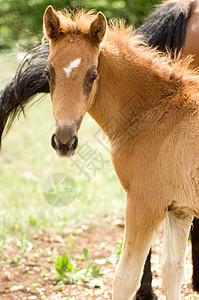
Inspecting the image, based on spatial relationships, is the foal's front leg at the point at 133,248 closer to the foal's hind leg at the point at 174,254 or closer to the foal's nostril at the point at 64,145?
the foal's hind leg at the point at 174,254

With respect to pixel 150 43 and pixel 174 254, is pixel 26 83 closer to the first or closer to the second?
pixel 150 43

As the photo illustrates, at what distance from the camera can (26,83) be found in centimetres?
416

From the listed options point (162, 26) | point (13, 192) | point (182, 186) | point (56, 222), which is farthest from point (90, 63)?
point (13, 192)

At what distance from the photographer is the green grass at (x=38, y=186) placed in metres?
6.16

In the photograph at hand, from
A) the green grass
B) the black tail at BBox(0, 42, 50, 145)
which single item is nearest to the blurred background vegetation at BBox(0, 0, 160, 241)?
the green grass

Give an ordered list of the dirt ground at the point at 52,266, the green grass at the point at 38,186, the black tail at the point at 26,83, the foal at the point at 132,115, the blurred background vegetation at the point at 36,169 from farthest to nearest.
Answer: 1. the green grass at the point at 38,186
2. the blurred background vegetation at the point at 36,169
3. the dirt ground at the point at 52,266
4. the black tail at the point at 26,83
5. the foal at the point at 132,115

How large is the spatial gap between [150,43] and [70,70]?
1409 millimetres

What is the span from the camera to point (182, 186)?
317 cm

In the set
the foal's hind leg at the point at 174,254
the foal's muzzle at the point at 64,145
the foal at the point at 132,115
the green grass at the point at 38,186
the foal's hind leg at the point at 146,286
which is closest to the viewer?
the foal's muzzle at the point at 64,145

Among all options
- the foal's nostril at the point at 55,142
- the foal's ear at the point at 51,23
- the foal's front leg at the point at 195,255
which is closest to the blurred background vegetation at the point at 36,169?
the foal's ear at the point at 51,23

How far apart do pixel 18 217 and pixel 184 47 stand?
3.41m

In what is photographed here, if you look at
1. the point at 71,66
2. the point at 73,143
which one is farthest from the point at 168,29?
the point at 73,143

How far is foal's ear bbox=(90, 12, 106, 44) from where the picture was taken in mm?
3195

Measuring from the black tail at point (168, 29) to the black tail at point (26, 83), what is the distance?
0.99m
